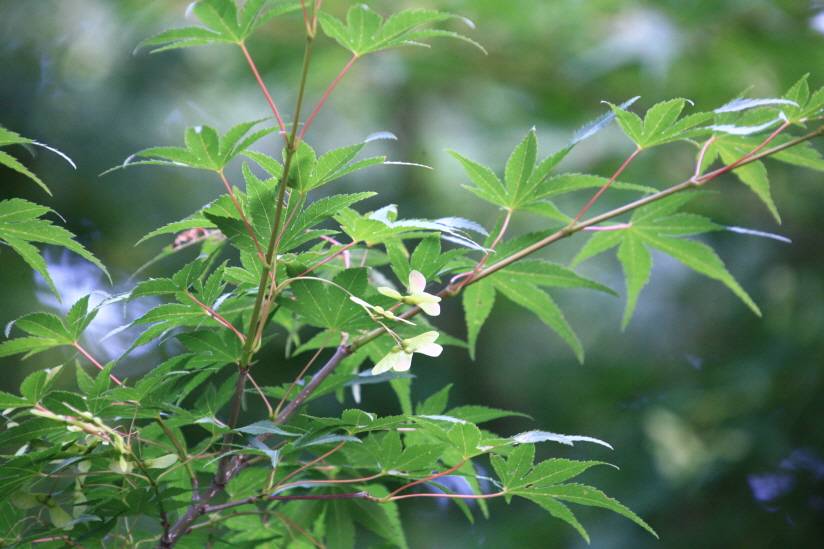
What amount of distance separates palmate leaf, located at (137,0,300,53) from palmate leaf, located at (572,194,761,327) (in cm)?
33

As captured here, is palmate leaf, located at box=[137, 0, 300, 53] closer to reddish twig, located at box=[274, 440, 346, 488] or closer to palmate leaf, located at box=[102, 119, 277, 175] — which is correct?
palmate leaf, located at box=[102, 119, 277, 175]

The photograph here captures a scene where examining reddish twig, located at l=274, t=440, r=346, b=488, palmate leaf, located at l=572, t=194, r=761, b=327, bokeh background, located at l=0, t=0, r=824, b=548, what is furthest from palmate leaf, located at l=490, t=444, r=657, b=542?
bokeh background, located at l=0, t=0, r=824, b=548

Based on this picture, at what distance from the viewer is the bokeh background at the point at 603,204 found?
2.01 metres

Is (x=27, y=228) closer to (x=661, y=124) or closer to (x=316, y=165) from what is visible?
(x=316, y=165)

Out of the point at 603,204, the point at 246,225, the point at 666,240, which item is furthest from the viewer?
the point at 603,204

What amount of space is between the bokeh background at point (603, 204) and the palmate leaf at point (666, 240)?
51.5 inches

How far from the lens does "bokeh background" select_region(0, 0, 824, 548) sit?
201cm

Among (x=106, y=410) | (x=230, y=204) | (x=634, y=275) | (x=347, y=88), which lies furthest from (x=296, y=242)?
(x=347, y=88)

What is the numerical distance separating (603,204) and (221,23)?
5.83 feet

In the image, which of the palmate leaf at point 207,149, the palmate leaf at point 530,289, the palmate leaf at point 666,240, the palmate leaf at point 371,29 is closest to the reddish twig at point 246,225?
the palmate leaf at point 207,149

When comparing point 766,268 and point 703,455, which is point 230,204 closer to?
point 703,455

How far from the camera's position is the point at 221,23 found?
528mm

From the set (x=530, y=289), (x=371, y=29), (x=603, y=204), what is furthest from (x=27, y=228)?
(x=603, y=204)

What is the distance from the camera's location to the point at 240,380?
1.72 ft
